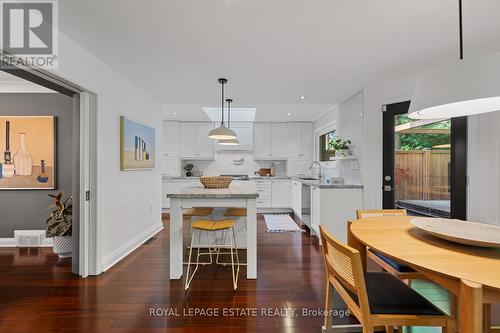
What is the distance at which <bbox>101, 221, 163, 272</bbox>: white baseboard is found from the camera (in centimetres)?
266

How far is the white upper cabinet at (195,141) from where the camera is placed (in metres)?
6.08

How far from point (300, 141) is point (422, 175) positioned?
132 inches

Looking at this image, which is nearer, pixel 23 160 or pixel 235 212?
pixel 235 212

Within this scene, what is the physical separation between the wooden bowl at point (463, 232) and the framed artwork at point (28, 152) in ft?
14.0

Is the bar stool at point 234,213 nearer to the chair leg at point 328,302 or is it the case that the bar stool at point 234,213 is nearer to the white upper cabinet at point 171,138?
the chair leg at point 328,302

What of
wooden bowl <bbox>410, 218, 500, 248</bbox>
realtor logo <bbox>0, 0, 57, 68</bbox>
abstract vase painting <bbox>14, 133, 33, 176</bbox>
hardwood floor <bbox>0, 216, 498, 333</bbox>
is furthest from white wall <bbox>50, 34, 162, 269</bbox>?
wooden bowl <bbox>410, 218, 500, 248</bbox>

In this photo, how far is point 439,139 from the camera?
290 centimetres

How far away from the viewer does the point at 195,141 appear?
240 inches

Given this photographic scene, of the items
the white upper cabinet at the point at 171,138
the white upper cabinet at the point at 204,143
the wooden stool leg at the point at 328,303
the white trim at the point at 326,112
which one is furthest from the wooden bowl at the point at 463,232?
the white upper cabinet at the point at 171,138

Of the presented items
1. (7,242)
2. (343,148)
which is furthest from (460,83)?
(7,242)

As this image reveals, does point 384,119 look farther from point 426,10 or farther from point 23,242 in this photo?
point 23,242

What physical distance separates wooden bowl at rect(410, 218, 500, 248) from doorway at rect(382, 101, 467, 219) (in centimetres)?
162

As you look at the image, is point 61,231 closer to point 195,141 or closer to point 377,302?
point 377,302

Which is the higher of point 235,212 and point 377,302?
point 235,212
